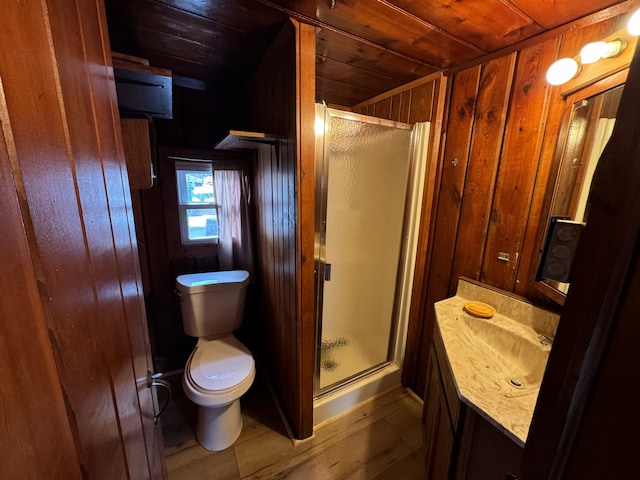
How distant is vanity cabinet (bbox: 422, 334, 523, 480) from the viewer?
746 millimetres

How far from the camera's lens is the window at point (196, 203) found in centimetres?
189

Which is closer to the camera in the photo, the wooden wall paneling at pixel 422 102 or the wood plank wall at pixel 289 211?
the wood plank wall at pixel 289 211

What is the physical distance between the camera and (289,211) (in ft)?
4.41

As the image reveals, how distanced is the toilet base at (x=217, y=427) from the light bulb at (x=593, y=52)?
2.41 m

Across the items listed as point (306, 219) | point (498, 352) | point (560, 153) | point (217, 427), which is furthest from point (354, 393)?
point (560, 153)

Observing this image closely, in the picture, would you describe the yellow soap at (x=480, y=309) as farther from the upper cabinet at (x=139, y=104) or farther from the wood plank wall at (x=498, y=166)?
the upper cabinet at (x=139, y=104)

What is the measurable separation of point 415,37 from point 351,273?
4.39 ft

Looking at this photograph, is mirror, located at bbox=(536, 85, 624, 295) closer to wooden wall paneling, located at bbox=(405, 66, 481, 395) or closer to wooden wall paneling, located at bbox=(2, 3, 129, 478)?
wooden wall paneling, located at bbox=(405, 66, 481, 395)

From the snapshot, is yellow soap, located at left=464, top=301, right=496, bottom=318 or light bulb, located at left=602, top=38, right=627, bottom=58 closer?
light bulb, located at left=602, top=38, right=627, bottom=58

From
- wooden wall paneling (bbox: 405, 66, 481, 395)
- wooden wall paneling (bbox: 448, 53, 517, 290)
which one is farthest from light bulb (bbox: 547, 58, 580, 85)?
wooden wall paneling (bbox: 405, 66, 481, 395)

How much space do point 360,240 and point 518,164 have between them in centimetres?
94

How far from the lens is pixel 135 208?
172cm

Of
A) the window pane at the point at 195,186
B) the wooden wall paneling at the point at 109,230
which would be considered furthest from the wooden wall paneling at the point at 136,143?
the window pane at the point at 195,186

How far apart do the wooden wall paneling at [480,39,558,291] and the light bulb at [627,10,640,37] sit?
0.32 metres
